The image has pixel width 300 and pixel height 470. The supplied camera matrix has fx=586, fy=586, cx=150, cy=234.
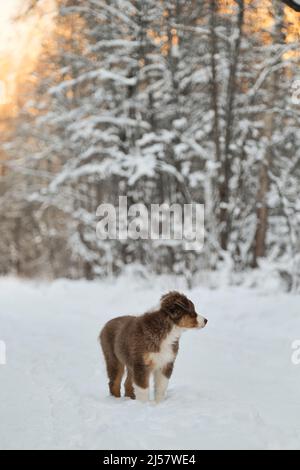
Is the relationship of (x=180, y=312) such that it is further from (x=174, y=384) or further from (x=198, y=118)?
(x=198, y=118)

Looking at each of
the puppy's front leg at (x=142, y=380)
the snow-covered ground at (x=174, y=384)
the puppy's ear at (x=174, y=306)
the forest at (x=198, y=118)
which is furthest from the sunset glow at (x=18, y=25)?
the puppy's front leg at (x=142, y=380)

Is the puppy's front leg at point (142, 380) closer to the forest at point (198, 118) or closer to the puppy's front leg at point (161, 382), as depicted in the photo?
the puppy's front leg at point (161, 382)

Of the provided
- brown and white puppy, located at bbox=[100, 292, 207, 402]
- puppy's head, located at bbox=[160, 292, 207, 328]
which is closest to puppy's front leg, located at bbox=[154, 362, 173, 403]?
brown and white puppy, located at bbox=[100, 292, 207, 402]

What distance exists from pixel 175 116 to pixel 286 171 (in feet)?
Result: 11.7

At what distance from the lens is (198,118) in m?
17.2

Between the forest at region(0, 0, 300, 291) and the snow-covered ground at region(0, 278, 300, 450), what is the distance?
250cm

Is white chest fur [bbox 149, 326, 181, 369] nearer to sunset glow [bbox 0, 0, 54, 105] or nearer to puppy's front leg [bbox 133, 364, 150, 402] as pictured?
puppy's front leg [bbox 133, 364, 150, 402]

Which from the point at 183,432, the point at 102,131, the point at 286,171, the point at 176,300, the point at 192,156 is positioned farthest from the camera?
the point at 102,131

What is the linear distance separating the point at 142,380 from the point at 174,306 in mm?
829

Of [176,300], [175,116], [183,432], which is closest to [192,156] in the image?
[175,116]

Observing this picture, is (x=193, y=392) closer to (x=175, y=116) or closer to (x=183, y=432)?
(x=183, y=432)

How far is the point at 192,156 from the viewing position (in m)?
Result: 18.0

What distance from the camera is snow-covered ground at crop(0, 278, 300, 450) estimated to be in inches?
187

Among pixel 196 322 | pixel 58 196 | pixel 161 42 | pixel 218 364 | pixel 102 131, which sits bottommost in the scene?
pixel 218 364
